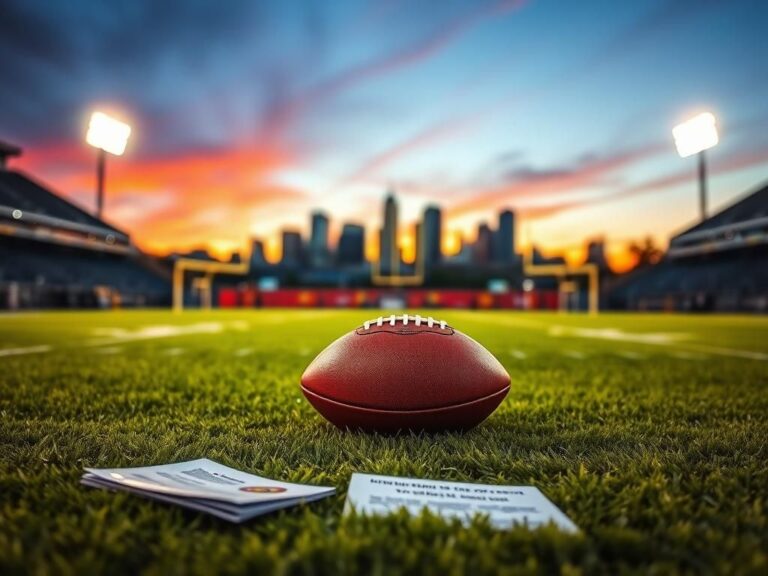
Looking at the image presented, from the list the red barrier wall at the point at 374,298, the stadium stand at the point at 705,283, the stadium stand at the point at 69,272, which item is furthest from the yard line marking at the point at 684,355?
the red barrier wall at the point at 374,298

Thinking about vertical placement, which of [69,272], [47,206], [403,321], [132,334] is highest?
[47,206]

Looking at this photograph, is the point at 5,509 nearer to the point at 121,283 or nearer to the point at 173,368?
the point at 173,368

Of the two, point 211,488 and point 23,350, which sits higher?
point 211,488

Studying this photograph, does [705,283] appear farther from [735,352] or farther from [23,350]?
[23,350]

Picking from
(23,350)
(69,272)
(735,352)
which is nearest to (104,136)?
(23,350)

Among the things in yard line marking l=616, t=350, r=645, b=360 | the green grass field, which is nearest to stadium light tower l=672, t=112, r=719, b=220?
yard line marking l=616, t=350, r=645, b=360

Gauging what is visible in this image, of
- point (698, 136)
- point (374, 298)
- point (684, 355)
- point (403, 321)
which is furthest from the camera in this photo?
point (374, 298)
